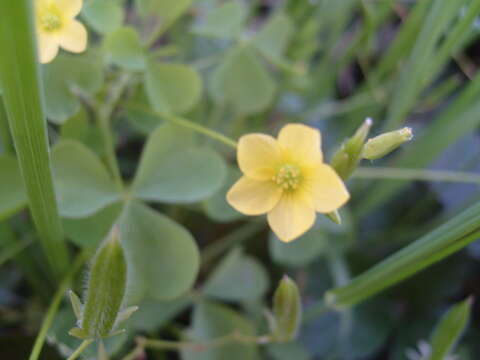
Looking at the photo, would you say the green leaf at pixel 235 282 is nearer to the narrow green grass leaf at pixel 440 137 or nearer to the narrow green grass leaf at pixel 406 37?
the narrow green grass leaf at pixel 440 137

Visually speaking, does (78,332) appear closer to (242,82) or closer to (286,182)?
(286,182)

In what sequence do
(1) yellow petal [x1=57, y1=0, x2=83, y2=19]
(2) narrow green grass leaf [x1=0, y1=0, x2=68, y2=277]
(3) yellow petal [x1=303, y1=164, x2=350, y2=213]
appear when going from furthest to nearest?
(1) yellow petal [x1=57, y1=0, x2=83, y2=19] < (3) yellow petal [x1=303, y1=164, x2=350, y2=213] < (2) narrow green grass leaf [x1=0, y1=0, x2=68, y2=277]

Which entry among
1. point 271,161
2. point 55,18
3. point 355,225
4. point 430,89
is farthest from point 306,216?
point 430,89

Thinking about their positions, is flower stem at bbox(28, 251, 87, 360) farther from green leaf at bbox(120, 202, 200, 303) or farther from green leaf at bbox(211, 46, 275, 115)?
green leaf at bbox(211, 46, 275, 115)

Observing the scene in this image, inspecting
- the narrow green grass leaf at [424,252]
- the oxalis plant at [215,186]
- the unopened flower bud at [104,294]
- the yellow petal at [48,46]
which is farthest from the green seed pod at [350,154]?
the yellow petal at [48,46]

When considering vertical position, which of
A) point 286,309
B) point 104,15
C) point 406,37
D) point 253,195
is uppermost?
point 104,15

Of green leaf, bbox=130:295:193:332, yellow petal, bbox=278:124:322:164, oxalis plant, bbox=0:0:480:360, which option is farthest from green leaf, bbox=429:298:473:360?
green leaf, bbox=130:295:193:332

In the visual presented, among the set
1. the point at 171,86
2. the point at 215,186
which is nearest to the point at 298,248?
the point at 215,186
